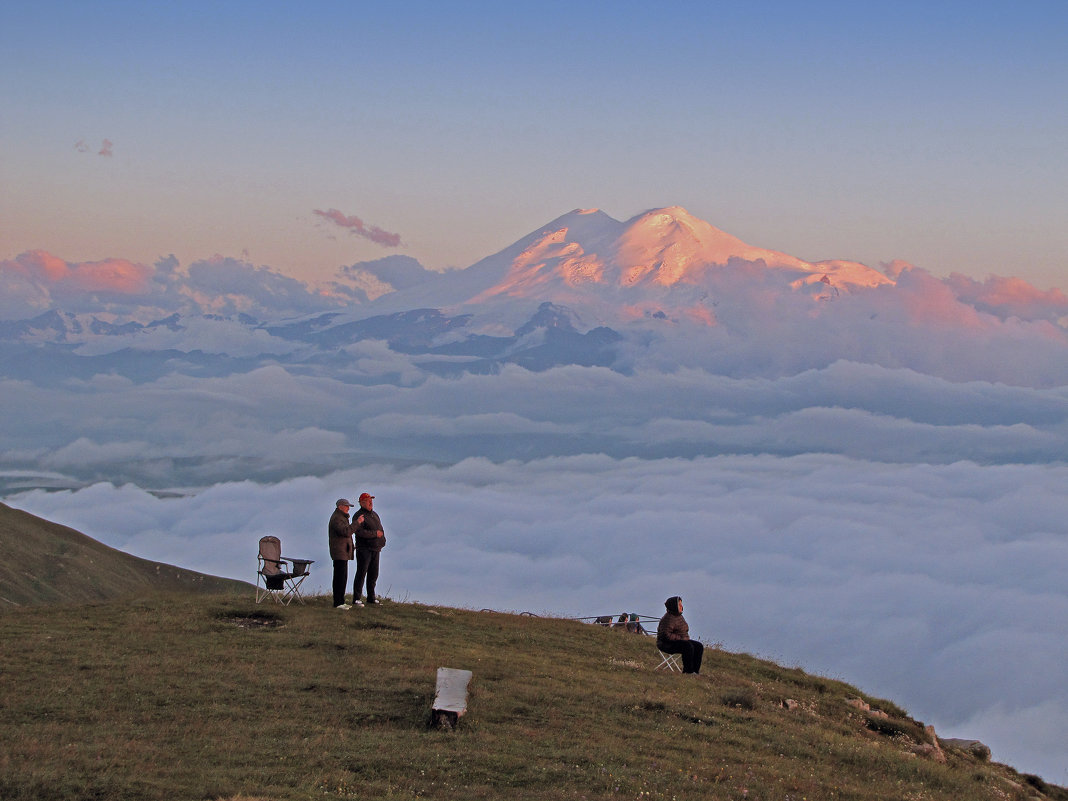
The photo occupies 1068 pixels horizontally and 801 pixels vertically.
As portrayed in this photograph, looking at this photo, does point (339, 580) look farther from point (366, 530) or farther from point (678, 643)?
point (678, 643)

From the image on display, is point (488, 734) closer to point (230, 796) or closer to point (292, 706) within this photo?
point (292, 706)

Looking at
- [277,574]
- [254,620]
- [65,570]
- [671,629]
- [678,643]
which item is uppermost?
[65,570]

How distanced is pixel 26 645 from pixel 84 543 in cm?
5199

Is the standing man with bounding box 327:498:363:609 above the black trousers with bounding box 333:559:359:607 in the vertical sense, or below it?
above

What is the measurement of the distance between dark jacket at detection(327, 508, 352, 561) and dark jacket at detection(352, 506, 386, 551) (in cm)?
17

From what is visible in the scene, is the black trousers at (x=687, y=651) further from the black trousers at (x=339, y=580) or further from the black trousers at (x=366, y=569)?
the black trousers at (x=339, y=580)

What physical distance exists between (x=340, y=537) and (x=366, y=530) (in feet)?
1.86

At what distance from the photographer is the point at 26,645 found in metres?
17.8

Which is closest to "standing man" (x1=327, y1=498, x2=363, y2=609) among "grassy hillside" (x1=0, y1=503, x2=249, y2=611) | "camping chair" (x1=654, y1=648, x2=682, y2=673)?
"camping chair" (x1=654, y1=648, x2=682, y2=673)

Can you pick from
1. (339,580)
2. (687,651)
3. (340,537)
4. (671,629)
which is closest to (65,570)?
(339,580)

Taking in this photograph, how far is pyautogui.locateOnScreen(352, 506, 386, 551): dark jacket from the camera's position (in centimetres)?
2209

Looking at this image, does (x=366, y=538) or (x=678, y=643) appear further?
(x=366, y=538)

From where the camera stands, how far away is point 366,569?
22.8 m

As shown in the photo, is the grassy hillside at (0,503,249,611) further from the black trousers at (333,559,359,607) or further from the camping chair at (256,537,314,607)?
the black trousers at (333,559,359,607)
